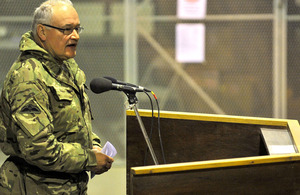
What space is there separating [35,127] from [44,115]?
7cm

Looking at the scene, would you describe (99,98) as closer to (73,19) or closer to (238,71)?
(238,71)

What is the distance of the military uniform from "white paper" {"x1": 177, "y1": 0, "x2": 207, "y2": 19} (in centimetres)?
374

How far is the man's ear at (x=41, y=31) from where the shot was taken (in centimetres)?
256

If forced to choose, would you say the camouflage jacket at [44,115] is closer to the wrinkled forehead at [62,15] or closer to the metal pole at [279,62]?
the wrinkled forehead at [62,15]

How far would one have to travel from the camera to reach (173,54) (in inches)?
250

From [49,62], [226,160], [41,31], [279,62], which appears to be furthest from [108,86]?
[279,62]

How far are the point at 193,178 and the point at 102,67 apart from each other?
423 cm

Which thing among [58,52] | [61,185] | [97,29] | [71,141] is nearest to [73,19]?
[58,52]

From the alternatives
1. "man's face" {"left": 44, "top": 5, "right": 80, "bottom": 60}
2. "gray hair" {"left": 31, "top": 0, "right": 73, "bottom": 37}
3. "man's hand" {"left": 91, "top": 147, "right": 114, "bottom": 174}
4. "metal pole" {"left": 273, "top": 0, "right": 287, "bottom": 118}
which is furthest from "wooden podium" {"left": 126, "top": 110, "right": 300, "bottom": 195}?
"metal pole" {"left": 273, "top": 0, "right": 287, "bottom": 118}

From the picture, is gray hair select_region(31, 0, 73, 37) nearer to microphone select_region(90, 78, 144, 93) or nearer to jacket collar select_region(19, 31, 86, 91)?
jacket collar select_region(19, 31, 86, 91)

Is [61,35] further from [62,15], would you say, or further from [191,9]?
[191,9]

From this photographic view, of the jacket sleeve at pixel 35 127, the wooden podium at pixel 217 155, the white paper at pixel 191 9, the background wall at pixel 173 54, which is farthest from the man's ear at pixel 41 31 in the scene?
the white paper at pixel 191 9

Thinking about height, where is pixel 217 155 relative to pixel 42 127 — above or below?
below

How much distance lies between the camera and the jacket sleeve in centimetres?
→ 236
